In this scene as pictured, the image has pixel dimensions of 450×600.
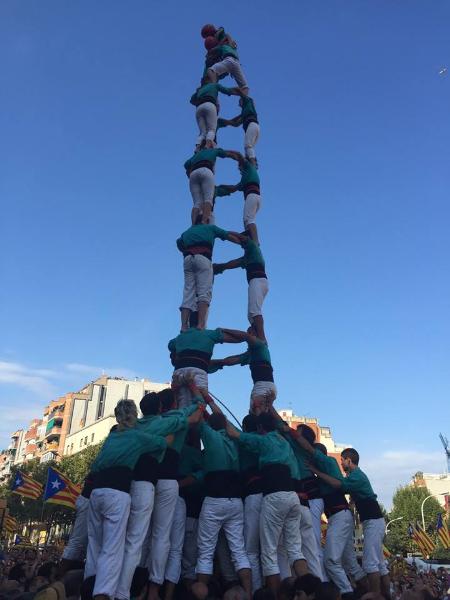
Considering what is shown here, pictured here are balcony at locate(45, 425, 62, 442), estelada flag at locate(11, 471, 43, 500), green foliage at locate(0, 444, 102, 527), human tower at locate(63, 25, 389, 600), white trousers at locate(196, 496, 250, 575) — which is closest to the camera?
human tower at locate(63, 25, 389, 600)

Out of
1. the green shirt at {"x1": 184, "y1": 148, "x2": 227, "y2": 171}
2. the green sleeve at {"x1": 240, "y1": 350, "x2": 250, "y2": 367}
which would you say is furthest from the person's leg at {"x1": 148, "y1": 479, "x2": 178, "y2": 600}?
the green shirt at {"x1": 184, "y1": 148, "x2": 227, "y2": 171}

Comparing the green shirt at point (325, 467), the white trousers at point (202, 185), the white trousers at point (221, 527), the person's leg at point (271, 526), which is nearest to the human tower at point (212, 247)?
the white trousers at point (202, 185)

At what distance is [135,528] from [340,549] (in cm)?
305

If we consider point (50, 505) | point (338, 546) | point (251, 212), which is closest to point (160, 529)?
point (338, 546)

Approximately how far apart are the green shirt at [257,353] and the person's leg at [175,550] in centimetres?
437

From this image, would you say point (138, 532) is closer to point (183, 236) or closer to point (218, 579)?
point (218, 579)

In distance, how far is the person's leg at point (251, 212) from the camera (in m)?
12.9

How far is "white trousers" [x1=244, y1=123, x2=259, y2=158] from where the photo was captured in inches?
555

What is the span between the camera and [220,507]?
653 cm

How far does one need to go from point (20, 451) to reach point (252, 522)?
324ft

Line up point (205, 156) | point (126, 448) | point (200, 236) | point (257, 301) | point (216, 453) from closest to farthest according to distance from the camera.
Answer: point (126, 448)
point (216, 453)
point (200, 236)
point (257, 301)
point (205, 156)

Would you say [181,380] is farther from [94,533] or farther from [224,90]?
[224,90]

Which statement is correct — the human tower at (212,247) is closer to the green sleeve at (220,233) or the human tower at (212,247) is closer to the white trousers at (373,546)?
the green sleeve at (220,233)

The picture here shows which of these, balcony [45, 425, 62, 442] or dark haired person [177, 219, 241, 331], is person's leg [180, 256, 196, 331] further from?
balcony [45, 425, 62, 442]
